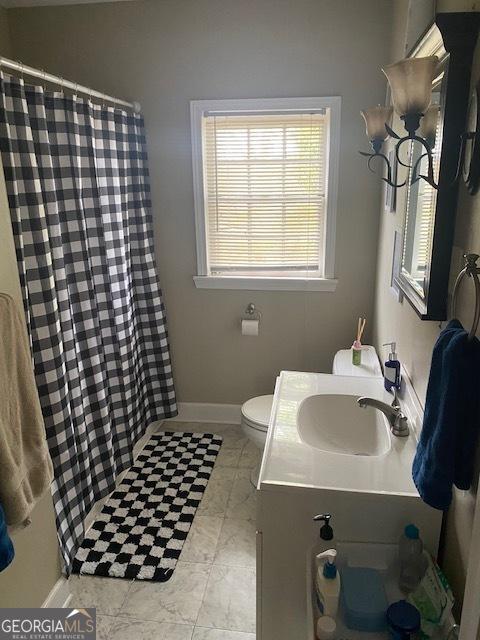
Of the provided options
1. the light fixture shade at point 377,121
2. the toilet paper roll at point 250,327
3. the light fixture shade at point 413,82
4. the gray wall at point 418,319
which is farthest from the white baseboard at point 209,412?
the light fixture shade at point 413,82

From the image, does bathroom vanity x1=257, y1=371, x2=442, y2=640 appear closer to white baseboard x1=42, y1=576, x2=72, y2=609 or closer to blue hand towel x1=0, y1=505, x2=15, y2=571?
blue hand towel x1=0, y1=505, x2=15, y2=571

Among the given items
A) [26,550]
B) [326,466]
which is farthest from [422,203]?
[26,550]

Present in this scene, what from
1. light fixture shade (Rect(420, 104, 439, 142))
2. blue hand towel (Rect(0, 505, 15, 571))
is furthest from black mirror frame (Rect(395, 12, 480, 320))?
blue hand towel (Rect(0, 505, 15, 571))

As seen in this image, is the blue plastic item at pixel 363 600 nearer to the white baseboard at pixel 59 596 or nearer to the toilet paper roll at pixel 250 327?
the white baseboard at pixel 59 596

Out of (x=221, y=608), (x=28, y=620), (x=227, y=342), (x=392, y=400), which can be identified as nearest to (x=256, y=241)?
(x=227, y=342)

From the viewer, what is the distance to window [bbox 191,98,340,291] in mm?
2775

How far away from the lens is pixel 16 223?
1.72 m

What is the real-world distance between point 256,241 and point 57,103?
4.49 ft

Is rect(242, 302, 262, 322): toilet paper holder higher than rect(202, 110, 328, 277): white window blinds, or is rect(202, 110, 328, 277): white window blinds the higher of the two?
rect(202, 110, 328, 277): white window blinds

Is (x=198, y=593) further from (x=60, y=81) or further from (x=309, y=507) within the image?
(x=60, y=81)

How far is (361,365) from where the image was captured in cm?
248

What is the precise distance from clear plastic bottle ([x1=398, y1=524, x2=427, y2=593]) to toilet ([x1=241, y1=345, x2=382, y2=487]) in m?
1.13

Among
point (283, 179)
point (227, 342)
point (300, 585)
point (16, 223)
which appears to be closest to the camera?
point (300, 585)

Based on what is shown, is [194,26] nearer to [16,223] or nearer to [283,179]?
[283,179]
